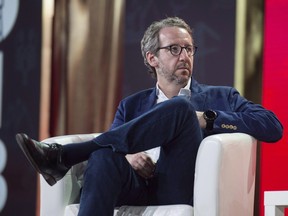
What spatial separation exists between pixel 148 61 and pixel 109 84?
3.08 feet

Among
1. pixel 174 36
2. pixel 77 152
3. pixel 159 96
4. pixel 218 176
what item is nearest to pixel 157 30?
pixel 174 36

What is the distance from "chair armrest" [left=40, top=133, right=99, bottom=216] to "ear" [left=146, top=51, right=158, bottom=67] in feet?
1.81

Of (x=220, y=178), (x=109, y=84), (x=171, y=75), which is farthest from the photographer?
(x=109, y=84)

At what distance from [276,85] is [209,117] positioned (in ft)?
2.44

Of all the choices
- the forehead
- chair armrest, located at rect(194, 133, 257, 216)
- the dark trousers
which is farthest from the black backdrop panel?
chair armrest, located at rect(194, 133, 257, 216)

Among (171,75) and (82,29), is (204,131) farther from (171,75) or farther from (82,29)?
(82,29)

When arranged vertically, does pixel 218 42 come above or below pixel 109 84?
above

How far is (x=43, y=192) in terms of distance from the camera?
98.0 inches

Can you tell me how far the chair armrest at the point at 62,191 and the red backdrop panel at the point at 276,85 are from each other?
101cm

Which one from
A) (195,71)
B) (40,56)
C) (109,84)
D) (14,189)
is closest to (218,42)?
(195,71)

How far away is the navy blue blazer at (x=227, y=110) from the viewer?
238 centimetres

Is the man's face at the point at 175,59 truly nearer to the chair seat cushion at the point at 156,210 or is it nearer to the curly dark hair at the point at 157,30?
the curly dark hair at the point at 157,30

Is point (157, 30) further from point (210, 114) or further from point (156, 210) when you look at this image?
point (156, 210)

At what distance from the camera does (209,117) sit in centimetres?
241
